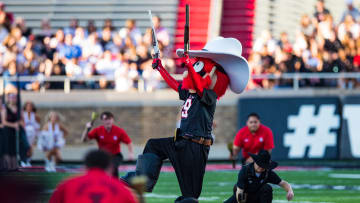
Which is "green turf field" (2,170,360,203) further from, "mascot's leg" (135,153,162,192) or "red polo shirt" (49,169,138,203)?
"red polo shirt" (49,169,138,203)

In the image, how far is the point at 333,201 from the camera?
13.4 metres

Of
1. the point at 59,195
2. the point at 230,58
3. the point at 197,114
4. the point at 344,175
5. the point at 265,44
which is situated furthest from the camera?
the point at 265,44

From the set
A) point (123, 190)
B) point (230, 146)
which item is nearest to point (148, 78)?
point (230, 146)

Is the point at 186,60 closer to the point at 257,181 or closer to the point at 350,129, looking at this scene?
the point at 257,181

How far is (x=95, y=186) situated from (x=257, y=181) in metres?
5.02

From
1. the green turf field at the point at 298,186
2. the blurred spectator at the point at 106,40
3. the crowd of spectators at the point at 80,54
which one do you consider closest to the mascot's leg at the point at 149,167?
the green turf field at the point at 298,186

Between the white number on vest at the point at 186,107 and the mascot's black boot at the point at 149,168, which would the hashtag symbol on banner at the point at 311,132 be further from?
the mascot's black boot at the point at 149,168

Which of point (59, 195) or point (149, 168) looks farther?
point (149, 168)

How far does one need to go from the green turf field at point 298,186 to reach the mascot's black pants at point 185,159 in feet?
8.29

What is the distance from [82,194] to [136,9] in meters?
20.9

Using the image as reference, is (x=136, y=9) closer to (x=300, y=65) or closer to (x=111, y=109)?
(x=111, y=109)

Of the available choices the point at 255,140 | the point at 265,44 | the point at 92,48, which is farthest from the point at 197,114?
the point at 265,44

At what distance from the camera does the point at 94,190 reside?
597cm

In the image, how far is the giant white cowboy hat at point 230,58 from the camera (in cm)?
997
